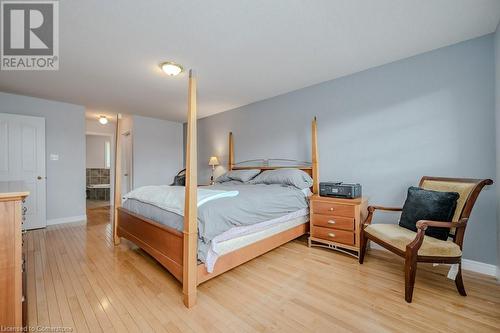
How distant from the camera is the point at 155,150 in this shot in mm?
5641

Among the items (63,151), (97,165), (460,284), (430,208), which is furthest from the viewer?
(97,165)

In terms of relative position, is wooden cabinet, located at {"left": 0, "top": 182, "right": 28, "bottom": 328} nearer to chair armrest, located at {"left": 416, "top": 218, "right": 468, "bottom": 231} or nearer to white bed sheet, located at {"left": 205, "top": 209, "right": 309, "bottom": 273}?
white bed sheet, located at {"left": 205, "top": 209, "right": 309, "bottom": 273}

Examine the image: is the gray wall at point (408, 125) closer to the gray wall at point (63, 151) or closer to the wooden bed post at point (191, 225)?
the wooden bed post at point (191, 225)

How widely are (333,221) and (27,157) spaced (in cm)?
509

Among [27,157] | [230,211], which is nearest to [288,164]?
[230,211]

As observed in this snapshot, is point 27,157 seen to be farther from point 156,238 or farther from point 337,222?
point 337,222

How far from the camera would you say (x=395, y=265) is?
7.64 ft

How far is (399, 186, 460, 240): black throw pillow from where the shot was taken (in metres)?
1.92

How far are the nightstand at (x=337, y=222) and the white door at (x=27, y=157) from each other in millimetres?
4674

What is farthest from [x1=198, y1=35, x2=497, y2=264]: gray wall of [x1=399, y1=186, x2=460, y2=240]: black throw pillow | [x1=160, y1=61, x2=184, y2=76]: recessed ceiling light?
[x1=160, y1=61, x2=184, y2=76]: recessed ceiling light

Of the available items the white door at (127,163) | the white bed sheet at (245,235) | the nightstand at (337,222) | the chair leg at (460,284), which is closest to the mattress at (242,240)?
the white bed sheet at (245,235)

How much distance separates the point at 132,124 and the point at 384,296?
5736 millimetres

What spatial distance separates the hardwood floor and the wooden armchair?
22 cm

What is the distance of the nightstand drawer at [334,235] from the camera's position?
254 cm
